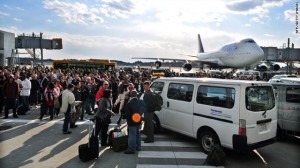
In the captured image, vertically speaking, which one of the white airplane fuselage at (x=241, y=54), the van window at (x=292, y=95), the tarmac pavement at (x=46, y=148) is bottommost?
the tarmac pavement at (x=46, y=148)

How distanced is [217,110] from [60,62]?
27142 mm

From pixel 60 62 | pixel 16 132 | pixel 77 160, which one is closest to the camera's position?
pixel 77 160

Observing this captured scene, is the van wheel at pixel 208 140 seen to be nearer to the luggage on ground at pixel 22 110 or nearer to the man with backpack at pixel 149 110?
the man with backpack at pixel 149 110

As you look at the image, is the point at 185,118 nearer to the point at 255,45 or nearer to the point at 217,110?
the point at 217,110

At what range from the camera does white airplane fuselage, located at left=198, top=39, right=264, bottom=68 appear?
3111 cm

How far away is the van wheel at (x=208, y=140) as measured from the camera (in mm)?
6397

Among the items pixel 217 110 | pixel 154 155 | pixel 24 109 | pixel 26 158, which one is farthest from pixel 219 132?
pixel 24 109

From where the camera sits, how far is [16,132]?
8570 mm

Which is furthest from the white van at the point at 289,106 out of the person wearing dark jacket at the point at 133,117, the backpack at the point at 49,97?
the backpack at the point at 49,97

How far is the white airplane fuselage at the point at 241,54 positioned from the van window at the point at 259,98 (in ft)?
87.2

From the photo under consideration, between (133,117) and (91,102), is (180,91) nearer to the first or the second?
(133,117)

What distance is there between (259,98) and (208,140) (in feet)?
5.62

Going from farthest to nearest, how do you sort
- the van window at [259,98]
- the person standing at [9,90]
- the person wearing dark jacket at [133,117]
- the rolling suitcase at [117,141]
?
the person standing at [9,90] → the rolling suitcase at [117,141] → the person wearing dark jacket at [133,117] → the van window at [259,98]

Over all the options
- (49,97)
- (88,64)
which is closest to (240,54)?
(88,64)
